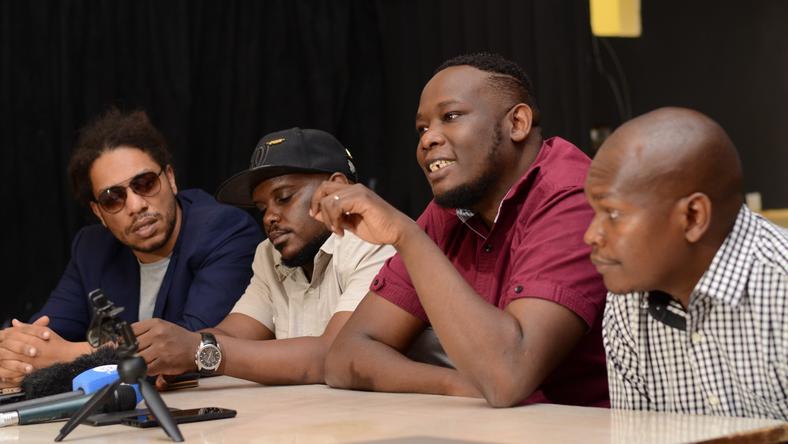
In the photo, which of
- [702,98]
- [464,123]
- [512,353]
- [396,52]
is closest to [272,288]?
[464,123]

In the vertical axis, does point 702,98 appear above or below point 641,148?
below

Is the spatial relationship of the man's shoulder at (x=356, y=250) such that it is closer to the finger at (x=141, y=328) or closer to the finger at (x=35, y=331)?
the finger at (x=141, y=328)

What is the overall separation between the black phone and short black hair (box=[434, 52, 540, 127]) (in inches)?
38.8

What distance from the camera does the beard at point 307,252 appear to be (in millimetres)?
3068

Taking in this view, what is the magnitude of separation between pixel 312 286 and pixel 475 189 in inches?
32.3

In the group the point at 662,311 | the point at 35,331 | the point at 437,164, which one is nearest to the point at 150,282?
the point at 35,331

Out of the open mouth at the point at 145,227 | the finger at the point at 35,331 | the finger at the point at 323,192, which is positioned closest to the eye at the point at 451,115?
the finger at the point at 323,192

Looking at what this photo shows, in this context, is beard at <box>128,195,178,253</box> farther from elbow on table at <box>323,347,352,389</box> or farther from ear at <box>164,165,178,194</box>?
elbow on table at <box>323,347,352,389</box>

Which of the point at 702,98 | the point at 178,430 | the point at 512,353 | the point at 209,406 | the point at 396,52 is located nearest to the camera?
the point at 178,430

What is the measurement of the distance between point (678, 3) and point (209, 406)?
14.2 feet

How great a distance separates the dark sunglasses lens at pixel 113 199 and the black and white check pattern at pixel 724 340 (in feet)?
6.82

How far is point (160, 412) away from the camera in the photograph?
1768 millimetres

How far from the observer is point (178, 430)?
69.3 inches

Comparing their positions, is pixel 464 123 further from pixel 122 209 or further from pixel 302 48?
pixel 302 48
